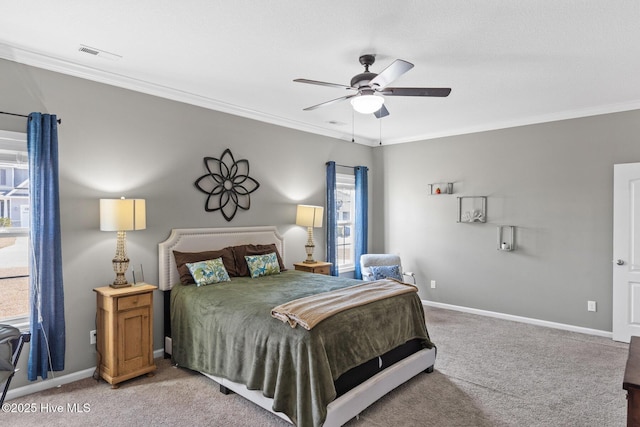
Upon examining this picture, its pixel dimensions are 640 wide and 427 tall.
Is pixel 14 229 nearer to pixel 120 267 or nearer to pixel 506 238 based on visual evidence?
pixel 120 267

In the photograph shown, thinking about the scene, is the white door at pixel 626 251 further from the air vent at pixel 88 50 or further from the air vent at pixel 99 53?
the air vent at pixel 88 50

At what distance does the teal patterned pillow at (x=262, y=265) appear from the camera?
427 centimetres

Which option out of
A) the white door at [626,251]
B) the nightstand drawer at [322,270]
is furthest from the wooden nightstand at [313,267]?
the white door at [626,251]

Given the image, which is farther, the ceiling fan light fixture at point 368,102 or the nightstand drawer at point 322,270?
the nightstand drawer at point 322,270

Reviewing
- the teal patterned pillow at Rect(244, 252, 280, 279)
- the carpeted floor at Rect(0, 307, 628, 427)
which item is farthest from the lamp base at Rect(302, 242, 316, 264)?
the carpeted floor at Rect(0, 307, 628, 427)

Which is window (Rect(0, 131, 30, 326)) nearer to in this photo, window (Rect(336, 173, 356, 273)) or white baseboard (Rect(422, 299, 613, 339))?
window (Rect(336, 173, 356, 273))

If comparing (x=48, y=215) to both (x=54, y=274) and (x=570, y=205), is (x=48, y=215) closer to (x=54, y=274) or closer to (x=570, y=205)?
(x=54, y=274)

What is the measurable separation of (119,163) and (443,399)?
140 inches

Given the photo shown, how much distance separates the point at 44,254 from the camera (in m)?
3.08

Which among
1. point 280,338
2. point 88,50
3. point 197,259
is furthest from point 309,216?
point 88,50

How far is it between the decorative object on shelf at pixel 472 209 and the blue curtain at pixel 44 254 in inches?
197

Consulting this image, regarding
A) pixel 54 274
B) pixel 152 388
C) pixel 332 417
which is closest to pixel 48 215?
pixel 54 274

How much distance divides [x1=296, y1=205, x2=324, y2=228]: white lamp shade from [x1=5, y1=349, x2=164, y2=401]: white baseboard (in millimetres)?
2820

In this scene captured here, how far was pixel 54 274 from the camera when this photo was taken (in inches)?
123
